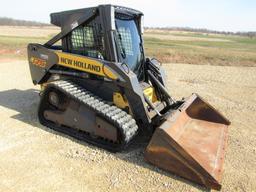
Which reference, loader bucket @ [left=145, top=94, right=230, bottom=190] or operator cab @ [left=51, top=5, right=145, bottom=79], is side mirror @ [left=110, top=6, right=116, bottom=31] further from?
loader bucket @ [left=145, top=94, right=230, bottom=190]

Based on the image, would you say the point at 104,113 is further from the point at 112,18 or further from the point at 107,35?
the point at 112,18

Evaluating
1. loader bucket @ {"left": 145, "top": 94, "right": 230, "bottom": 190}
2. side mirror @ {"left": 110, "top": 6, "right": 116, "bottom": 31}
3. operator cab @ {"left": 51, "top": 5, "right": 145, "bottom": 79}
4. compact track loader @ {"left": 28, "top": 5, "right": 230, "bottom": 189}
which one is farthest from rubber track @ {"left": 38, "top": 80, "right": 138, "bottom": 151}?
side mirror @ {"left": 110, "top": 6, "right": 116, "bottom": 31}

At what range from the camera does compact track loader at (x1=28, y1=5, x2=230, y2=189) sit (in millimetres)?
4738

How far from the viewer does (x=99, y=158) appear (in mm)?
5117

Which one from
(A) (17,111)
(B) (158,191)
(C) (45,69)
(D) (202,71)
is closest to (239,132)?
(B) (158,191)

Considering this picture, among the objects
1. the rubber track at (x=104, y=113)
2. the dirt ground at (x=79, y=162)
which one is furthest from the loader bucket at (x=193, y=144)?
the rubber track at (x=104, y=113)

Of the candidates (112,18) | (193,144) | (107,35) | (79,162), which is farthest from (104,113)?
(112,18)

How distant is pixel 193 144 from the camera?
17.2 feet

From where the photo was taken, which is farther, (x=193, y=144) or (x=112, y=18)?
(x=112, y=18)

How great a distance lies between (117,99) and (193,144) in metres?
1.62

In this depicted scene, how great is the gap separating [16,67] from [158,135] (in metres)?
11.6

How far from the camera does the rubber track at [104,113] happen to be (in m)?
5.07

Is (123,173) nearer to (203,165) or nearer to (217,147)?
(203,165)

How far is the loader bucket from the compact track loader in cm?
1
